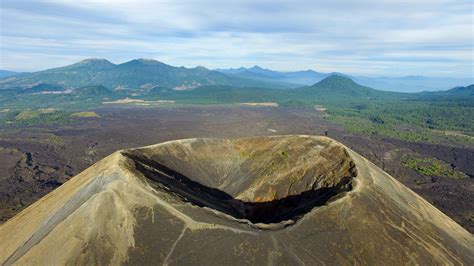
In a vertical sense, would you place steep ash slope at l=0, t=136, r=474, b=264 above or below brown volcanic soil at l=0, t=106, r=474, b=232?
above

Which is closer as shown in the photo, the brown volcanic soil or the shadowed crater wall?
the shadowed crater wall

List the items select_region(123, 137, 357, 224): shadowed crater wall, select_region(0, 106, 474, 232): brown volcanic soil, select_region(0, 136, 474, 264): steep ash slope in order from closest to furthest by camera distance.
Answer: select_region(0, 136, 474, 264): steep ash slope < select_region(123, 137, 357, 224): shadowed crater wall < select_region(0, 106, 474, 232): brown volcanic soil

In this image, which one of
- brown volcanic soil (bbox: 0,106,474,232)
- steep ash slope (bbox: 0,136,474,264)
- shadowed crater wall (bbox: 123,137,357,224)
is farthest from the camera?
brown volcanic soil (bbox: 0,106,474,232)

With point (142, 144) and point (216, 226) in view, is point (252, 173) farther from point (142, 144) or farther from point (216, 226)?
point (142, 144)

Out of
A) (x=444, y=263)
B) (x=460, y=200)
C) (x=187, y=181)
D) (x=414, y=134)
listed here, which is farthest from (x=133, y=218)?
(x=414, y=134)

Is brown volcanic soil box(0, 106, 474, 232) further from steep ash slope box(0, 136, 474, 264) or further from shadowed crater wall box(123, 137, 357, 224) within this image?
shadowed crater wall box(123, 137, 357, 224)

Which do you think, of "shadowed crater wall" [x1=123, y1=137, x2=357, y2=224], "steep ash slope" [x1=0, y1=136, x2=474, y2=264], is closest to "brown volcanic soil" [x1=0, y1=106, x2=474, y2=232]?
"steep ash slope" [x1=0, y1=136, x2=474, y2=264]

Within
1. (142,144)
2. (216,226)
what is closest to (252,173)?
(216,226)
